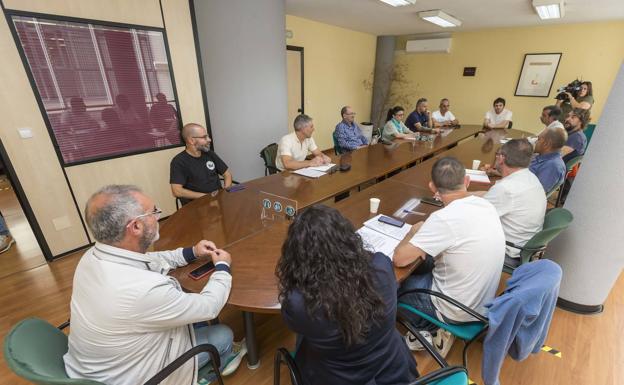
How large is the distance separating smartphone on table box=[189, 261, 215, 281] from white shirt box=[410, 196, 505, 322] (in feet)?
3.21

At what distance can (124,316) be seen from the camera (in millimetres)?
918

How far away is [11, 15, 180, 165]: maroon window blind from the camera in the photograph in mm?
2346

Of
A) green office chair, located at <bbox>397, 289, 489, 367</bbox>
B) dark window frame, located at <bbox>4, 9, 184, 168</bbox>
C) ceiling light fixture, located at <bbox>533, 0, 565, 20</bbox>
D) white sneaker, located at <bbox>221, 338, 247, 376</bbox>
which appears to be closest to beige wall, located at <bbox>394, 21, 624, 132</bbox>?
ceiling light fixture, located at <bbox>533, 0, 565, 20</bbox>

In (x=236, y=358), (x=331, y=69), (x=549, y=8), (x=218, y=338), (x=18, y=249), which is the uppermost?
(x=549, y=8)

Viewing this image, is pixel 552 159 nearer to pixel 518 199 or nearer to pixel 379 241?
pixel 518 199

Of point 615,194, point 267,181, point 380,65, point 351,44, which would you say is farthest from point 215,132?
point 380,65

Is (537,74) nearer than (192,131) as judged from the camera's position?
No

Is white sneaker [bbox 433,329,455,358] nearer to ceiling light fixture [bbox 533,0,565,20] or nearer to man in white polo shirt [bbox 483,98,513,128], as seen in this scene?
ceiling light fixture [bbox 533,0,565,20]

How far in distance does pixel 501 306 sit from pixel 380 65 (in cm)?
745

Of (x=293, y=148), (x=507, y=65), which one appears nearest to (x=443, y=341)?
(x=293, y=148)

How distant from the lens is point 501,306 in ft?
3.69

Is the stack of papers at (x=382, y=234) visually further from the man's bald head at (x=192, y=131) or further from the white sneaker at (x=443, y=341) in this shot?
the man's bald head at (x=192, y=131)

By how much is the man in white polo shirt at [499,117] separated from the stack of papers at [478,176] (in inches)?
136

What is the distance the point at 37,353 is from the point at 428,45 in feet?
26.2
